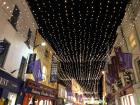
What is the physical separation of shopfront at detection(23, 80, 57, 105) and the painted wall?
2259mm

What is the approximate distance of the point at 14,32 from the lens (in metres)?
12.4

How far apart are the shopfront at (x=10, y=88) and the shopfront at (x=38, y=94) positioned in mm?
863

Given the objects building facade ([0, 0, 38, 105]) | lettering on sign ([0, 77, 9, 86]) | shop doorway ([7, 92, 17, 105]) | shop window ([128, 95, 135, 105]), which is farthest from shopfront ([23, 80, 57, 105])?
shop window ([128, 95, 135, 105])

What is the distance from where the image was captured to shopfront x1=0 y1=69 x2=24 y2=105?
10.5m

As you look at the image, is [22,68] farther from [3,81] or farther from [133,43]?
[133,43]

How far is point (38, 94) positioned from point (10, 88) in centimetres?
522

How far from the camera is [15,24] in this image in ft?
40.7

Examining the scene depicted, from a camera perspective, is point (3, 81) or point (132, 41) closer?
point (3, 81)

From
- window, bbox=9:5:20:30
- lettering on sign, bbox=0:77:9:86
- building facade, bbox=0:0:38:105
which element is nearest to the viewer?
lettering on sign, bbox=0:77:9:86

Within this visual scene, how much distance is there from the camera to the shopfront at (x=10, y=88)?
1048 centimetres

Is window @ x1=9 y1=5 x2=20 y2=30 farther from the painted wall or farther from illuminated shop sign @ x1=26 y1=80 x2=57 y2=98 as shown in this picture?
illuminated shop sign @ x1=26 y1=80 x2=57 y2=98

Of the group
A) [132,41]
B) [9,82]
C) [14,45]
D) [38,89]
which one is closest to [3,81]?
[9,82]

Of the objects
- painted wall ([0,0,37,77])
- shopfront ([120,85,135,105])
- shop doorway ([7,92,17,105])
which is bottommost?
shop doorway ([7,92,17,105])

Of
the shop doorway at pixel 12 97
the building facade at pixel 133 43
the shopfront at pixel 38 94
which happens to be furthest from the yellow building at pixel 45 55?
the building facade at pixel 133 43
